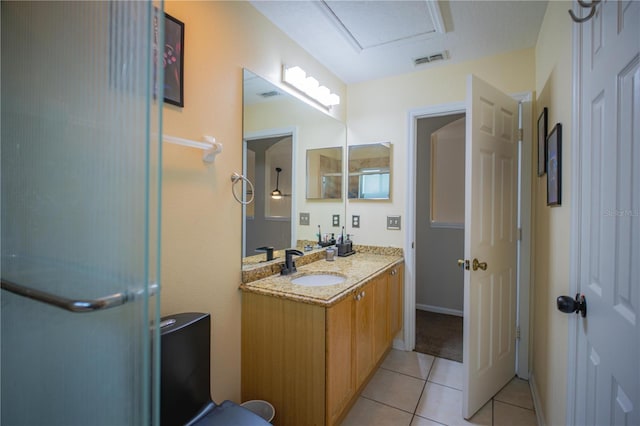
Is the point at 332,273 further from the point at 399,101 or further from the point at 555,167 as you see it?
the point at 399,101

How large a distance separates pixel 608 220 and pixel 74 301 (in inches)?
56.4

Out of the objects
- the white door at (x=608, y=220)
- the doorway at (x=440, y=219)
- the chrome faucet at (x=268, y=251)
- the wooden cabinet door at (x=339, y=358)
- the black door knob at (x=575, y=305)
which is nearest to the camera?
the white door at (x=608, y=220)

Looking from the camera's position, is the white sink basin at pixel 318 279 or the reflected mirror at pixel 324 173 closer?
the white sink basin at pixel 318 279

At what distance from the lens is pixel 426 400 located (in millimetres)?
1862

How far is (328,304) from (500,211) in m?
1.35

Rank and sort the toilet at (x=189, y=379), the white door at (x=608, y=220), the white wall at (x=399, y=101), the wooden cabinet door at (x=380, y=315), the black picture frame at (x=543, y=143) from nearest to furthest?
the white door at (x=608, y=220) → the toilet at (x=189, y=379) → the black picture frame at (x=543, y=143) → the wooden cabinet door at (x=380, y=315) → the white wall at (x=399, y=101)

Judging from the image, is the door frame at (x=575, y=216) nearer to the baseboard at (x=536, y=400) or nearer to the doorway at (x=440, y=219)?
the baseboard at (x=536, y=400)

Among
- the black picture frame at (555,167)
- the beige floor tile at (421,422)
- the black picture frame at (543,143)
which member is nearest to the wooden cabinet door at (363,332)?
the beige floor tile at (421,422)

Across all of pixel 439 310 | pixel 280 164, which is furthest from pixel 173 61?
pixel 439 310

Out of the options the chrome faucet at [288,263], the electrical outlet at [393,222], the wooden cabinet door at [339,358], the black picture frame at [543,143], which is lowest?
the wooden cabinet door at [339,358]

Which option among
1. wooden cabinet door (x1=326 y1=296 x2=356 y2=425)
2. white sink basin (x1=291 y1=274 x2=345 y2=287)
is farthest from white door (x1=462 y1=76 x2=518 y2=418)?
white sink basin (x1=291 y1=274 x2=345 y2=287)

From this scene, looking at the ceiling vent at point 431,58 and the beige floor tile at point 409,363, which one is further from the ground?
the ceiling vent at point 431,58

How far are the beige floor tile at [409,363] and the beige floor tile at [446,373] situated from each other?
0.04 metres

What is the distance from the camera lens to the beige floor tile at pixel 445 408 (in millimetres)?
1684
